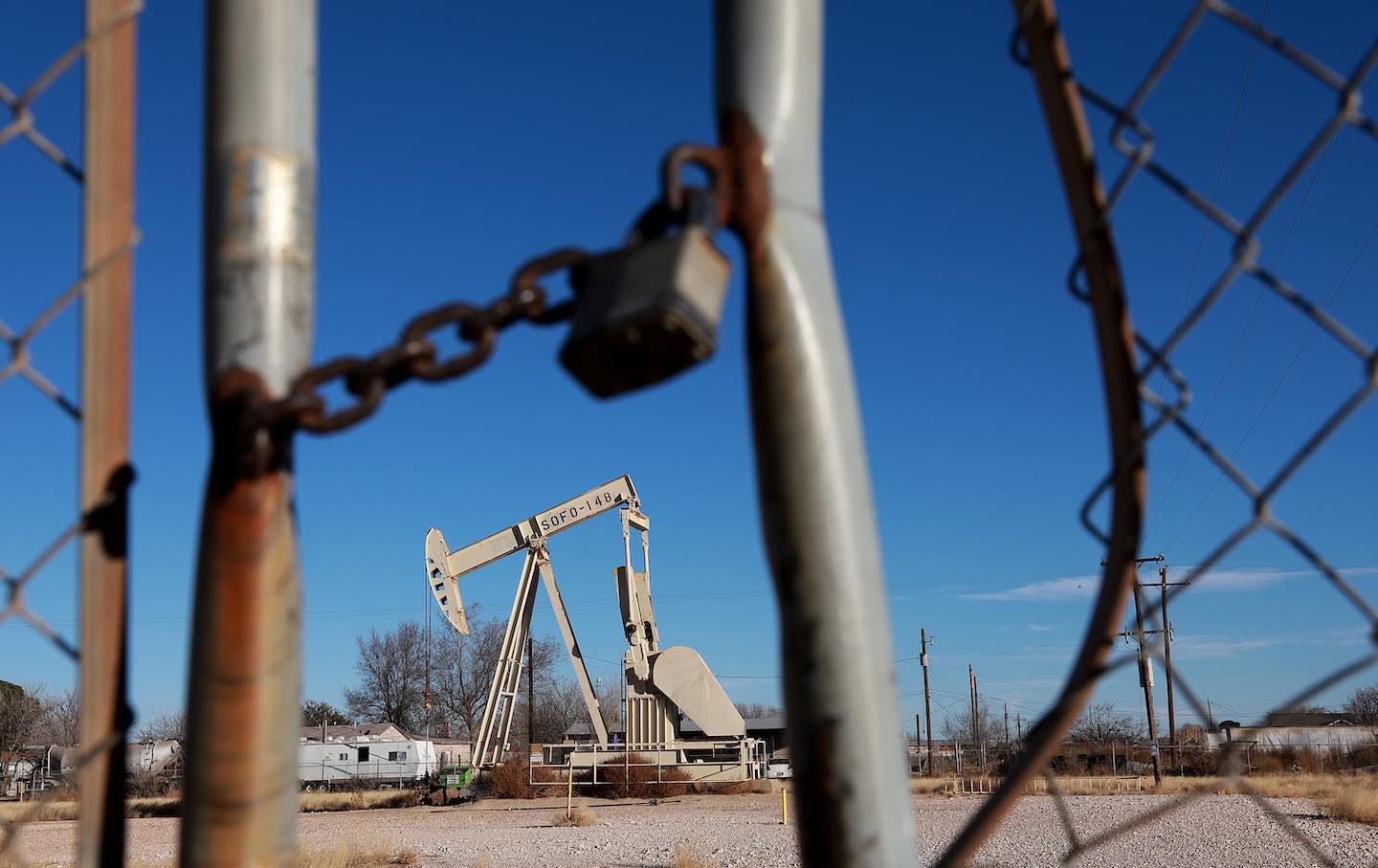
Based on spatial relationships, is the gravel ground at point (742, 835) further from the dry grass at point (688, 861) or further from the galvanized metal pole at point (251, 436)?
the galvanized metal pole at point (251, 436)

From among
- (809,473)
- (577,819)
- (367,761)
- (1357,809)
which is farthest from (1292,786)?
(367,761)

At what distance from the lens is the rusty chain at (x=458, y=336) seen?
0.80 meters

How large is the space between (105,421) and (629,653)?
23.6m

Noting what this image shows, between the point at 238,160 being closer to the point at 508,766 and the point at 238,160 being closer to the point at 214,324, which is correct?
the point at 214,324

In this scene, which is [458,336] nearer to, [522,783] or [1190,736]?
[522,783]

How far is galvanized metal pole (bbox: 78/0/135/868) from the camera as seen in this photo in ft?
2.96

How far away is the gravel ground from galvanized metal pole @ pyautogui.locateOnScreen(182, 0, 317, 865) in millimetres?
10568

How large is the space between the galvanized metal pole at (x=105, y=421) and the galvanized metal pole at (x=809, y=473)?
1.84ft

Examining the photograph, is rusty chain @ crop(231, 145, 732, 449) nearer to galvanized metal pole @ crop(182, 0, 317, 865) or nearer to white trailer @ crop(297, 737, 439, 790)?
galvanized metal pole @ crop(182, 0, 317, 865)

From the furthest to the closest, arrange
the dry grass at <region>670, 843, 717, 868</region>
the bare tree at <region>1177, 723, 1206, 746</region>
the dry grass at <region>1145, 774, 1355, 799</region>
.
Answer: the bare tree at <region>1177, 723, 1206, 746</region>, the dry grass at <region>1145, 774, 1355, 799</region>, the dry grass at <region>670, 843, 717, 868</region>

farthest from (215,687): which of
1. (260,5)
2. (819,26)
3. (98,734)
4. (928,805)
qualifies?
(928,805)

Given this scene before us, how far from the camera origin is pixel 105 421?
928mm

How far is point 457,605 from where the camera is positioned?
78.9 feet

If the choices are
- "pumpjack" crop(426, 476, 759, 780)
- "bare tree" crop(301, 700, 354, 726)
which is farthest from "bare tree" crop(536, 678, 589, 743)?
"pumpjack" crop(426, 476, 759, 780)
